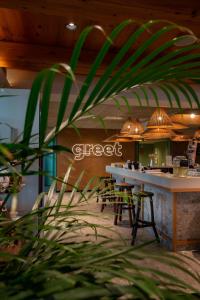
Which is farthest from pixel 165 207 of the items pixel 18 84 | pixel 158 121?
pixel 18 84

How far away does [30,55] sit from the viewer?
148 inches

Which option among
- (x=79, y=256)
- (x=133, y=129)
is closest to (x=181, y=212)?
(x=133, y=129)

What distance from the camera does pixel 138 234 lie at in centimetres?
487

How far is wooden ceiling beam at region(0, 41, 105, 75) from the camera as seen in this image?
3.69 metres

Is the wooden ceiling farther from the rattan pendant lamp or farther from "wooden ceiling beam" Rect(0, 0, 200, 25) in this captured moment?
the rattan pendant lamp

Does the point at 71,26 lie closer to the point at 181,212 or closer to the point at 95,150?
the point at 181,212

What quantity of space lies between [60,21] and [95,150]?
26.5ft

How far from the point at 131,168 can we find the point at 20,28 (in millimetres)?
4105

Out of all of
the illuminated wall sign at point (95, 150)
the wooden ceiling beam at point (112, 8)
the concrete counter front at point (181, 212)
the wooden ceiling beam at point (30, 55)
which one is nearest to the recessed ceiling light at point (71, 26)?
the wooden ceiling beam at point (112, 8)

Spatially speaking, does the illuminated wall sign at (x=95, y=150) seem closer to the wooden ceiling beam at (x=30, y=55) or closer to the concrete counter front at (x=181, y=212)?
the concrete counter front at (x=181, y=212)

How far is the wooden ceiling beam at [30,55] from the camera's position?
369cm

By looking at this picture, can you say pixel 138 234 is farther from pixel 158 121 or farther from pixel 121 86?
pixel 121 86

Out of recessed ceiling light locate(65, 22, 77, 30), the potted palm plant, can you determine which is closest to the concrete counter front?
recessed ceiling light locate(65, 22, 77, 30)

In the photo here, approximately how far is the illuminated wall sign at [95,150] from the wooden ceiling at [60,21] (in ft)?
22.1
